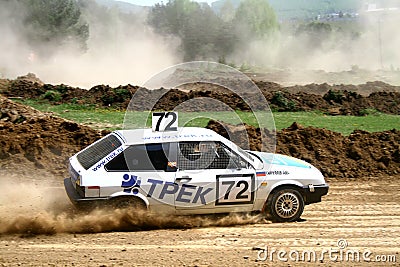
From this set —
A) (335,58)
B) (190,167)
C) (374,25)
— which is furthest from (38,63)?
(374,25)

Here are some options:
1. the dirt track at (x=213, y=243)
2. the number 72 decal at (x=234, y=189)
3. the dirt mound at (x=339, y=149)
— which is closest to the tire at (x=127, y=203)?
the dirt track at (x=213, y=243)

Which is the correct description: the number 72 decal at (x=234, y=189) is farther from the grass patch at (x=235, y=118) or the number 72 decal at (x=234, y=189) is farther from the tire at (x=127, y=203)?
the grass patch at (x=235, y=118)

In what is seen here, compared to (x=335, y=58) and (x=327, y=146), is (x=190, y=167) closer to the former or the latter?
(x=327, y=146)

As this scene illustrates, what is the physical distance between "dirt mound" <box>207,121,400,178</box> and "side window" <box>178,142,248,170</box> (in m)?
4.18

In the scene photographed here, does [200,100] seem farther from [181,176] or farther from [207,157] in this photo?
[181,176]

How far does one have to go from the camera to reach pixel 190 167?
29.0 ft

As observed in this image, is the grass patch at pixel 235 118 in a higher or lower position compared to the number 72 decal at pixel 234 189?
higher

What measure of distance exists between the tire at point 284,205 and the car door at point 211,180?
1.26ft

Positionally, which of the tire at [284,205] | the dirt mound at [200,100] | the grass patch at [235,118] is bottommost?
the tire at [284,205]

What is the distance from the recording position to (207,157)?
8914 mm

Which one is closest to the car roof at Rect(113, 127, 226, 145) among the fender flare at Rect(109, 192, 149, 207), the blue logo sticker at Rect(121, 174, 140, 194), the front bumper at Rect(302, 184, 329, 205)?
the blue logo sticker at Rect(121, 174, 140, 194)

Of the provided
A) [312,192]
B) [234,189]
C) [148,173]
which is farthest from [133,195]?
[312,192]

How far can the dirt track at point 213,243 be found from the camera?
748 cm

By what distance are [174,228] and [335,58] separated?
173 feet
